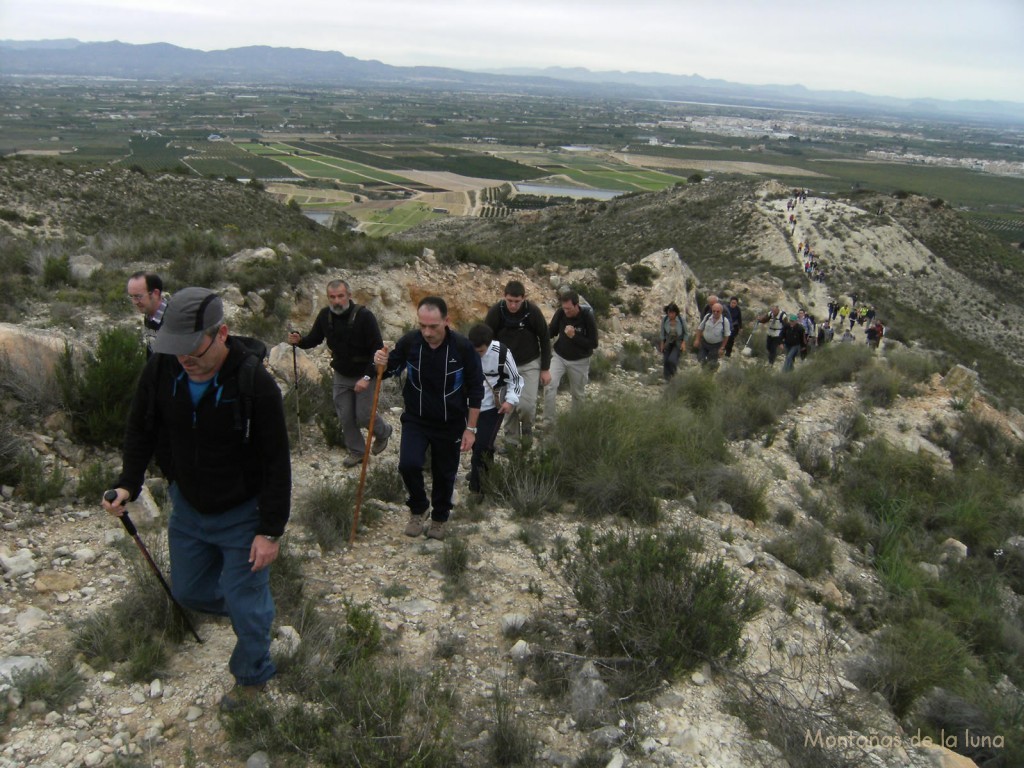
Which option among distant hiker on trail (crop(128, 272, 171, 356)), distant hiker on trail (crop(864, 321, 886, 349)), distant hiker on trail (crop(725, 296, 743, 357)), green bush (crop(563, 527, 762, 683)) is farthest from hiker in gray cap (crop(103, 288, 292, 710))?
distant hiker on trail (crop(864, 321, 886, 349))

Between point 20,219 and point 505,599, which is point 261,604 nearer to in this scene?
point 505,599

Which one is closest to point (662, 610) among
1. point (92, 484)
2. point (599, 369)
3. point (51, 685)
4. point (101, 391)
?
point (51, 685)

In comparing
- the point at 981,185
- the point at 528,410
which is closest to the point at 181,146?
the point at 528,410

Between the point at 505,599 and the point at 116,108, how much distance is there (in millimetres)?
170590

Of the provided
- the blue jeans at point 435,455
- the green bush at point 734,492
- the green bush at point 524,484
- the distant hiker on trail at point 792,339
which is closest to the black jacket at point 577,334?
the green bush at point 524,484

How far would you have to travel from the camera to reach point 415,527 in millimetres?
4852

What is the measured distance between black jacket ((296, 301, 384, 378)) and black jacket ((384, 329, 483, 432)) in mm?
933

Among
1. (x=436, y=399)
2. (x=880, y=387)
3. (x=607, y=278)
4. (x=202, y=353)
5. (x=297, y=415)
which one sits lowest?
(x=880, y=387)

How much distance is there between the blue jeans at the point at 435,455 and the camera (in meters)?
4.68

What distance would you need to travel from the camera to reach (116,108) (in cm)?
13912

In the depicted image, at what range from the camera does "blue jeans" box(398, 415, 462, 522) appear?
468 cm

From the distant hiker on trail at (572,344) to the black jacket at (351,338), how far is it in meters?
1.87

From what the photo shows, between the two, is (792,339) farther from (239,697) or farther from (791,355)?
(239,697)

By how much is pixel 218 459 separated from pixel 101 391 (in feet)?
10.5
